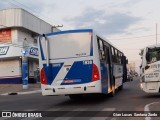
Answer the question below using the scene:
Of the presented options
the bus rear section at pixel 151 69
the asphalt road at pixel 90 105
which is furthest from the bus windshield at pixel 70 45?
the bus rear section at pixel 151 69

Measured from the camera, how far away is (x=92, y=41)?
15.6 meters

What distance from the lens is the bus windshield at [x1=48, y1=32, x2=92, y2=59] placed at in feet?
51.2

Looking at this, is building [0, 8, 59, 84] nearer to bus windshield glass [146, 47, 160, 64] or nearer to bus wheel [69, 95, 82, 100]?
bus wheel [69, 95, 82, 100]

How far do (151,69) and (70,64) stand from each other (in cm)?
515

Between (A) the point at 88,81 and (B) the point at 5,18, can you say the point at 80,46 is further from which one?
(B) the point at 5,18

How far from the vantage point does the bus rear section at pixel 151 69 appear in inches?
728

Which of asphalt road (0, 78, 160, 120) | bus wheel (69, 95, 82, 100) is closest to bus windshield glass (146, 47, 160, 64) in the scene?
asphalt road (0, 78, 160, 120)

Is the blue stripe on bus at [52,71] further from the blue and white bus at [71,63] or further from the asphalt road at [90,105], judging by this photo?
the asphalt road at [90,105]

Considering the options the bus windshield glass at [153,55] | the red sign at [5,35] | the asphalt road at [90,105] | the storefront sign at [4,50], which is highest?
the red sign at [5,35]

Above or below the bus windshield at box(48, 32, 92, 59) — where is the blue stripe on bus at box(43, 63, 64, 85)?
below

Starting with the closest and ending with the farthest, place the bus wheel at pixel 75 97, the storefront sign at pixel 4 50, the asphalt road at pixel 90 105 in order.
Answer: the asphalt road at pixel 90 105
the bus wheel at pixel 75 97
the storefront sign at pixel 4 50

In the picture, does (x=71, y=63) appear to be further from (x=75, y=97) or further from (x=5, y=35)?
(x=5, y=35)

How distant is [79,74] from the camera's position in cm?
1563

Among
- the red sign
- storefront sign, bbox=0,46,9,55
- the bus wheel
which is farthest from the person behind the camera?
the red sign
